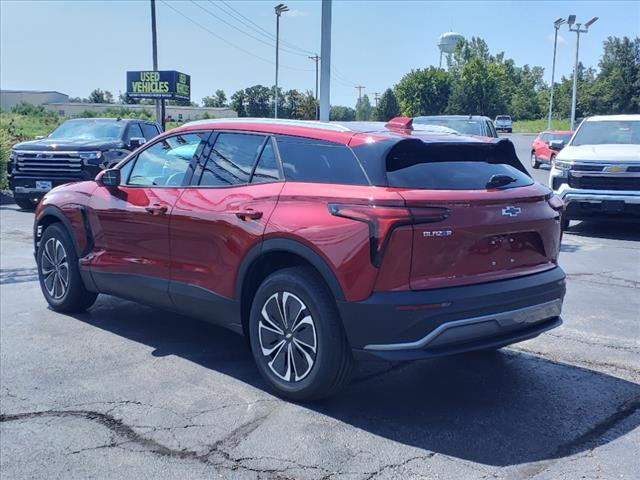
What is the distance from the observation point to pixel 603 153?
11.4 m

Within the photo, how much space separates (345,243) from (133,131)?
39.0 feet

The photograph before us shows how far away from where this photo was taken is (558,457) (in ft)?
11.9

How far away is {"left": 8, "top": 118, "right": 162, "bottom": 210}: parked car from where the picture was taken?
13.6 metres

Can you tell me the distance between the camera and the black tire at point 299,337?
409cm

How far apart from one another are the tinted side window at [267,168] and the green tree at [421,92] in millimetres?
75221

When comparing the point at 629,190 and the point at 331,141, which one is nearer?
the point at 331,141

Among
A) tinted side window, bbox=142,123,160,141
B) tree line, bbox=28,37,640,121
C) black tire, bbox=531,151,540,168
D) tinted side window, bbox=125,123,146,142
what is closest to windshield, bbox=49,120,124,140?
tinted side window, bbox=125,123,146,142

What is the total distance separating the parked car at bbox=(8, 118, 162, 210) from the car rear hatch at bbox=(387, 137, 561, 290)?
10409 millimetres

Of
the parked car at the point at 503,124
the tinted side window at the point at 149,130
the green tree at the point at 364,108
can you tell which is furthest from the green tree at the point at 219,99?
the tinted side window at the point at 149,130

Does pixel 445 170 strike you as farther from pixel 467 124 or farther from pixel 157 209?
pixel 467 124

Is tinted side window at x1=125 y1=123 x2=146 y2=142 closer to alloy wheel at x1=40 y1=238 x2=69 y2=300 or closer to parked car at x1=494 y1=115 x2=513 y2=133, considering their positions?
alloy wheel at x1=40 y1=238 x2=69 y2=300

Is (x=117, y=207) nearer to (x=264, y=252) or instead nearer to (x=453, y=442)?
(x=264, y=252)

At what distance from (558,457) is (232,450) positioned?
173 cm

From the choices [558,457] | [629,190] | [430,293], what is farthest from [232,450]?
[629,190]
